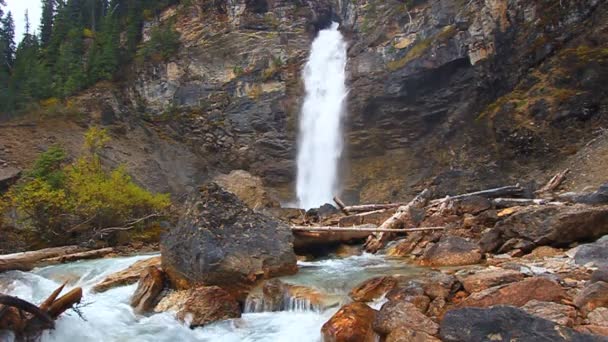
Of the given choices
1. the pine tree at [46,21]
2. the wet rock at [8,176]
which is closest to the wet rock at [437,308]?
the wet rock at [8,176]

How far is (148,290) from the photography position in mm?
11281

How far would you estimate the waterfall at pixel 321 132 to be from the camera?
129 feet

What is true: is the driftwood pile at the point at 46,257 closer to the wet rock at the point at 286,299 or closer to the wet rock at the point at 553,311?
the wet rock at the point at 286,299

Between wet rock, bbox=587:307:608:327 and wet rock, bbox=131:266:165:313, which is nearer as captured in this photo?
wet rock, bbox=587:307:608:327

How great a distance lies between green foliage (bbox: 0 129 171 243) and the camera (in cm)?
2175

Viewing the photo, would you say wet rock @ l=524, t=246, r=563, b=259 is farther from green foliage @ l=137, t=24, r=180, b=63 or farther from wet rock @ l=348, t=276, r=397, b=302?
green foliage @ l=137, t=24, r=180, b=63

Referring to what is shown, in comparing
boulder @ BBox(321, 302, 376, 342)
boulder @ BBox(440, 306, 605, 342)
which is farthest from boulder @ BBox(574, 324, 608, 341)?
boulder @ BBox(321, 302, 376, 342)


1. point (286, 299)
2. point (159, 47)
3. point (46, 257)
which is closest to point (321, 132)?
point (159, 47)

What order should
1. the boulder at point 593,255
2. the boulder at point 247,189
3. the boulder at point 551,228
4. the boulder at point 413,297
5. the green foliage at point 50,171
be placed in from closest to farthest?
1. the boulder at point 413,297
2. the boulder at point 593,255
3. the boulder at point 551,228
4. the green foliage at point 50,171
5. the boulder at point 247,189

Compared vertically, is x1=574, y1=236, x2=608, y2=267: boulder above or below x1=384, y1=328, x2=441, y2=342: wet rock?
above

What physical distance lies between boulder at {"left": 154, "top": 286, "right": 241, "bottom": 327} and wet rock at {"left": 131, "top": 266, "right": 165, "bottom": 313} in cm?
35

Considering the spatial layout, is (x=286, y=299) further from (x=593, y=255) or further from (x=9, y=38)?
(x=9, y=38)

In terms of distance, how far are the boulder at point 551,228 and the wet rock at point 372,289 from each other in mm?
3897

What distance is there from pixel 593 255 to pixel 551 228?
6.85 feet
